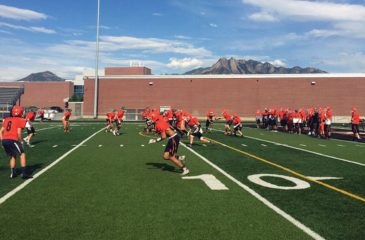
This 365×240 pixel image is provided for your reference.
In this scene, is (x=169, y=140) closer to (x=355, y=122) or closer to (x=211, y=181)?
(x=211, y=181)

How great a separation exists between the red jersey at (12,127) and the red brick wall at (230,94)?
55209 millimetres

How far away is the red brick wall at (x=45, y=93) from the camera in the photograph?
89.8 m

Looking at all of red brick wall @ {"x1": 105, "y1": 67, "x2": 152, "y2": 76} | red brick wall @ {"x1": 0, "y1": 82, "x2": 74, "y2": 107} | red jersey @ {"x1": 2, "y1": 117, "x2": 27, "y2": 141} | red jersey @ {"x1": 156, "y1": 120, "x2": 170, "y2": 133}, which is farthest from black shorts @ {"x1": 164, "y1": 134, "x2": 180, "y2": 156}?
red brick wall @ {"x1": 0, "y1": 82, "x2": 74, "y2": 107}

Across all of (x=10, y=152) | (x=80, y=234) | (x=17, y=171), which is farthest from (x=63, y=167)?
(x=80, y=234)

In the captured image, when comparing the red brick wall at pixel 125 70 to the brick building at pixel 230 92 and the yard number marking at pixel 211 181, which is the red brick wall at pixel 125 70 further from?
the yard number marking at pixel 211 181

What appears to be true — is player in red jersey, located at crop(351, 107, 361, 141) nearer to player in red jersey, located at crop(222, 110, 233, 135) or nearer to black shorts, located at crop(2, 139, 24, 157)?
player in red jersey, located at crop(222, 110, 233, 135)

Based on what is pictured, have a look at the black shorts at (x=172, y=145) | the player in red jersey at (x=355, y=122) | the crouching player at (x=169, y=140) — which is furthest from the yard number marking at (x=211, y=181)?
the player in red jersey at (x=355, y=122)

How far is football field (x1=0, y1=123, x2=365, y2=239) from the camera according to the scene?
5.43 m

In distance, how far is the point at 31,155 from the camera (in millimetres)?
13547

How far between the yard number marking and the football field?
0.02 meters

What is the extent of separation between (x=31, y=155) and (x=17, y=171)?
11.5 feet

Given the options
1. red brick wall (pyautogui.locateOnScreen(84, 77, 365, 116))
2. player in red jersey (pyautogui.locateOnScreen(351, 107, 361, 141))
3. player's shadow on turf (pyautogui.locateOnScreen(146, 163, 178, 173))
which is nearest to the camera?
player's shadow on turf (pyautogui.locateOnScreen(146, 163, 178, 173))

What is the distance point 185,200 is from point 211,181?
1.93m

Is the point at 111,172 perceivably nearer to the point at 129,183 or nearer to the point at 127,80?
the point at 129,183
